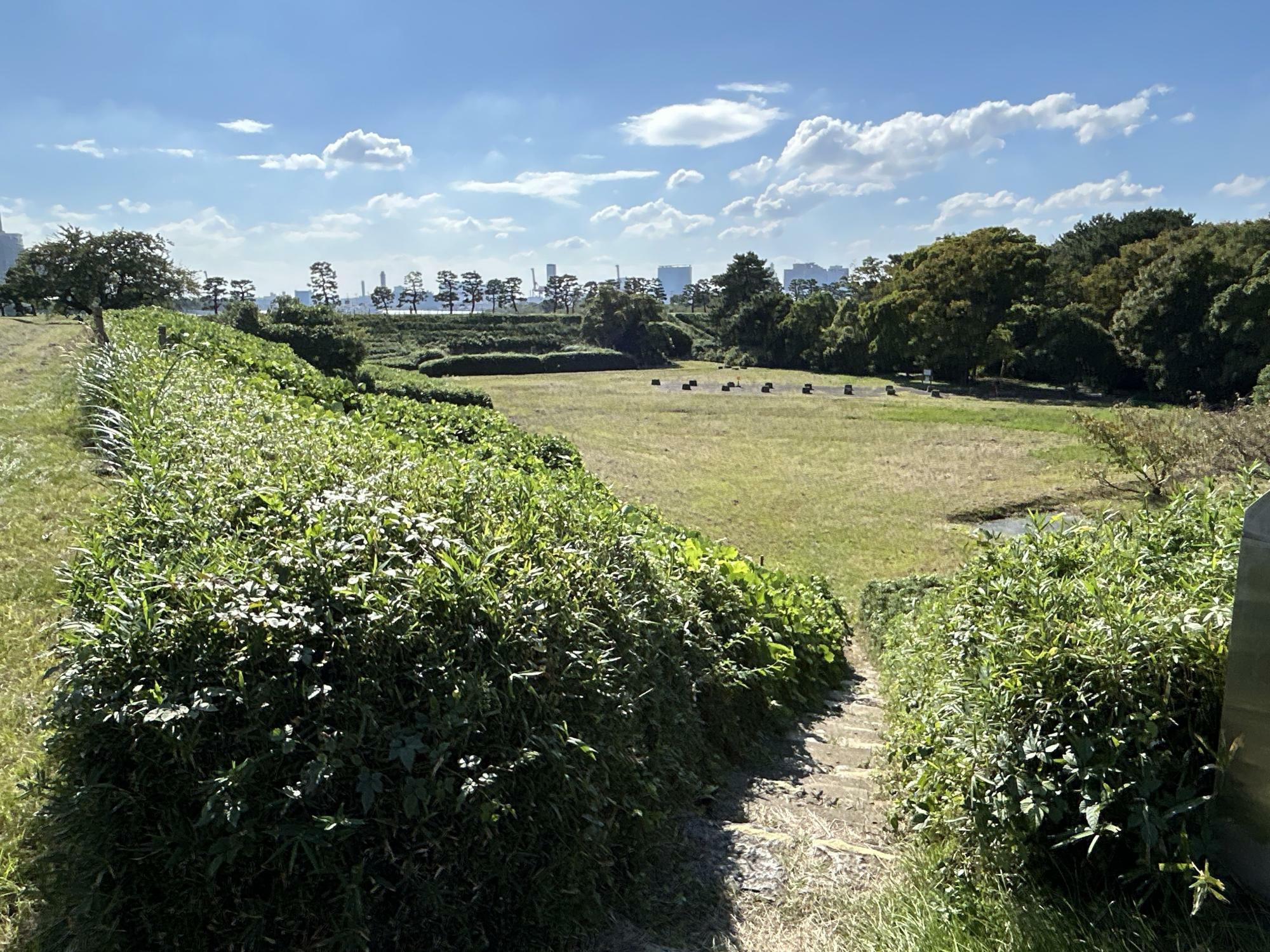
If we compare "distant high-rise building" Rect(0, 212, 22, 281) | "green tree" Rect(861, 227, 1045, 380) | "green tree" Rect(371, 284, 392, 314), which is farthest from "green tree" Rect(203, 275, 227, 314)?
"distant high-rise building" Rect(0, 212, 22, 281)

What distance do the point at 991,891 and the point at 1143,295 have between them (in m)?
41.7

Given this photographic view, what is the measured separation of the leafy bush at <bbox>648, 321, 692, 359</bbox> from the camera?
201ft

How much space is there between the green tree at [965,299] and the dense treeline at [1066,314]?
70 millimetres

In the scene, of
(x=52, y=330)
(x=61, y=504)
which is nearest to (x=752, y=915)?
(x=61, y=504)

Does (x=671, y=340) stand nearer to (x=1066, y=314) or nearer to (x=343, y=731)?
(x=1066, y=314)

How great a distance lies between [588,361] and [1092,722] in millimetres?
55343

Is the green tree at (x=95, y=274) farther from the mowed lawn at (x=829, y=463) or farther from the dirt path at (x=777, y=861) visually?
the dirt path at (x=777, y=861)

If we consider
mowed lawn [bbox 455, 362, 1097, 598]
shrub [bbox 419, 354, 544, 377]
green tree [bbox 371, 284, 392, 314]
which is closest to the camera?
mowed lawn [bbox 455, 362, 1097, 598]

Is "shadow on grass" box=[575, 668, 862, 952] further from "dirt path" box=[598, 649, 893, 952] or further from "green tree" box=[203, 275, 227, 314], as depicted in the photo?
"green tree" box=[203, 275, 227, 314]

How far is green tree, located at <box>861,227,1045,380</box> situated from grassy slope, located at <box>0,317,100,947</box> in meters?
41.6

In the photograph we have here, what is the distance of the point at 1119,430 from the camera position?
55.4 ft

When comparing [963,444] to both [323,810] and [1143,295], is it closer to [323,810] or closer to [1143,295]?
[1143,295]

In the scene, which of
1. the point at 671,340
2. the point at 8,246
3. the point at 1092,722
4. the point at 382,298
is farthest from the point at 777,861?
the point at 8,246

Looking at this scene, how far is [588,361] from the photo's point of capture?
5694 centimetres
